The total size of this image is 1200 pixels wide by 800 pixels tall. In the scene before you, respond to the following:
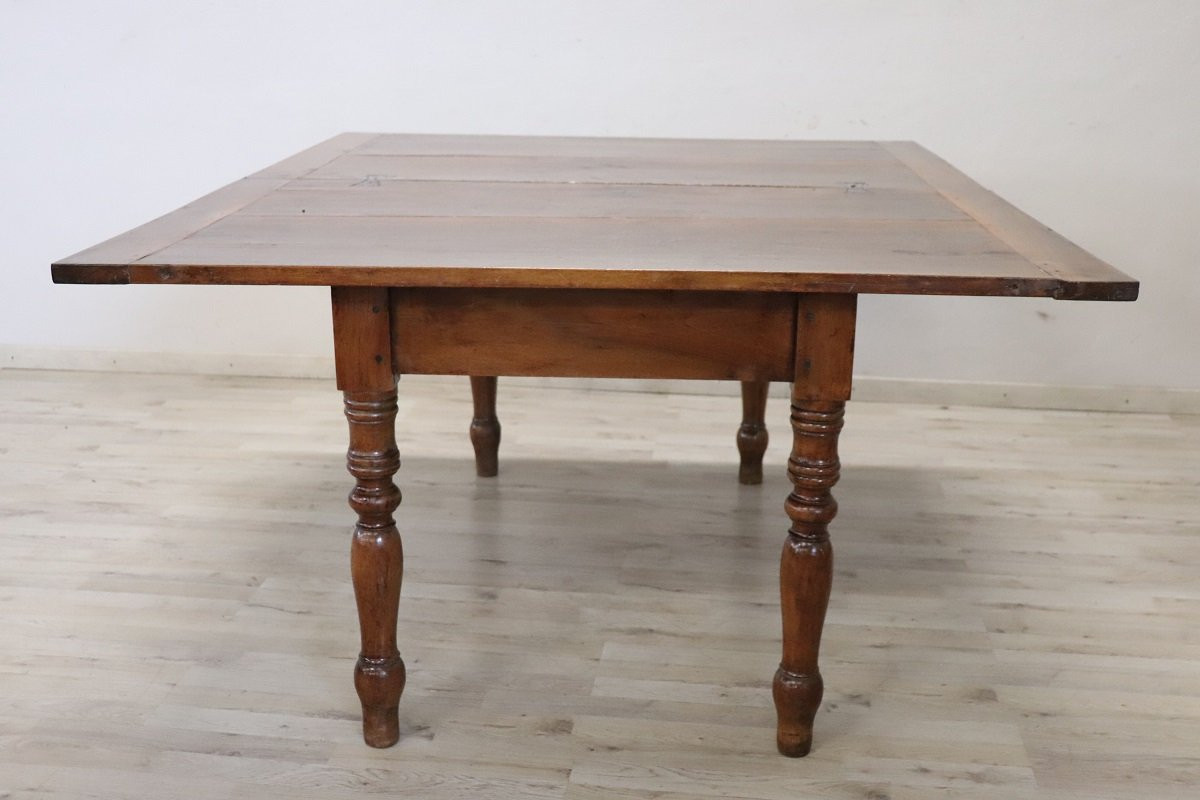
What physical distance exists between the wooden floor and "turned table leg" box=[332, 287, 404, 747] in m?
0.09

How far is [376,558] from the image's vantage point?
1750 millimetres

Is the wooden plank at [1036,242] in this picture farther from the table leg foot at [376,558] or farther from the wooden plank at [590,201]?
the table leg foot at [376,558]

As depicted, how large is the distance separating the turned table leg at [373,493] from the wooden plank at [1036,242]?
0.85 m

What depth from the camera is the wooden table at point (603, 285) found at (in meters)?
1.55

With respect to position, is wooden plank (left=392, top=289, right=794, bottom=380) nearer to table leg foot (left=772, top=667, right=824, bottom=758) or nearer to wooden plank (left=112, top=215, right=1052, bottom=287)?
wooden plank (left=112, top=215, right=1052, bottom=287)

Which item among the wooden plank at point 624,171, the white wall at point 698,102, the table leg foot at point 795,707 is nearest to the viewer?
the table leg foot at point 795,707

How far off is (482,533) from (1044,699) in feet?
3.61

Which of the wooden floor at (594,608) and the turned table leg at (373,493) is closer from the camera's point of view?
the turned table leg at (373,493)

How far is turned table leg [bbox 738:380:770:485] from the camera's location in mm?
2662

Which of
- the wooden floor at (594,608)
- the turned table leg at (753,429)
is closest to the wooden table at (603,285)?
the wooden floor at (594,608)

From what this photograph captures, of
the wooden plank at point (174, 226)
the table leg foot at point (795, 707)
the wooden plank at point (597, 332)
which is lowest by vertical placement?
the table leg foot at point (795, 707)

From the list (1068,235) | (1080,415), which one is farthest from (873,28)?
(1080,415)

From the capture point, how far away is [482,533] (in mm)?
2516

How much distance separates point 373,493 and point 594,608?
63 cm
